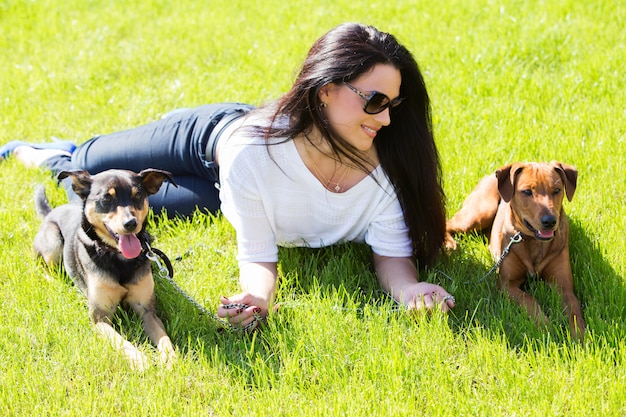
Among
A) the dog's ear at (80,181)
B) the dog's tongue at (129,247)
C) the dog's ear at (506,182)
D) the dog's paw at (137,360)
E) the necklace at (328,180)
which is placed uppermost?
the dog's ear at (506,182)

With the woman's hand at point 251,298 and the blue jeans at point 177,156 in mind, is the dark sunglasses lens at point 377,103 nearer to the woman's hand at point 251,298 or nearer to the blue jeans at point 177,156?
the woman's hand at point 251,298

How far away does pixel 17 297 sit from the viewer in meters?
4.45

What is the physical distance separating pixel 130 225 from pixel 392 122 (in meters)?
1.63

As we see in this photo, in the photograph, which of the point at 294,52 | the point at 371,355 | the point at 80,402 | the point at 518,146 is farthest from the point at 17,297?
the point at 294,52

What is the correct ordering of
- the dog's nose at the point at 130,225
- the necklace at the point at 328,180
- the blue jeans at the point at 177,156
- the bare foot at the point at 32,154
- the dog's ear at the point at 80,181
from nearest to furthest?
1. the dog's nose at the point at 130,225
2. the dog's ear at the point at 80,181
3. the necklace at the point at 328,180
4. the blue jeans at the point at 177,156
5. the bare foot at the point at 32,154

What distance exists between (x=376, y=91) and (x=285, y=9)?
223 inches

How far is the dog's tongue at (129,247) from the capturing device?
4086 millimetres

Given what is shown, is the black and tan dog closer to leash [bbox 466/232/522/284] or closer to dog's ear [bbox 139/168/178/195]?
dog's ear [bbox 139/168/178/195]

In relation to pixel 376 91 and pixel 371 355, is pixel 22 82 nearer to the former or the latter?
pixel 376 91

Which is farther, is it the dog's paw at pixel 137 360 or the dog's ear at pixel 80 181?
the dog's ear at pixel 80 181

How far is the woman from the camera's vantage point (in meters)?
4.05

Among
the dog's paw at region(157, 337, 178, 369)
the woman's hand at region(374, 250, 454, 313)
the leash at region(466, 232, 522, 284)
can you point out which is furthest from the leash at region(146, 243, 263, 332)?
the leash at region(466, 232, 522, 284)

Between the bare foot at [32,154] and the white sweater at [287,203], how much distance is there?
209 cm

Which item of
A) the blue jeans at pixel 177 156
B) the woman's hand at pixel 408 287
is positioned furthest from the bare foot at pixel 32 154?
the woman's hand at pixel 408 287
